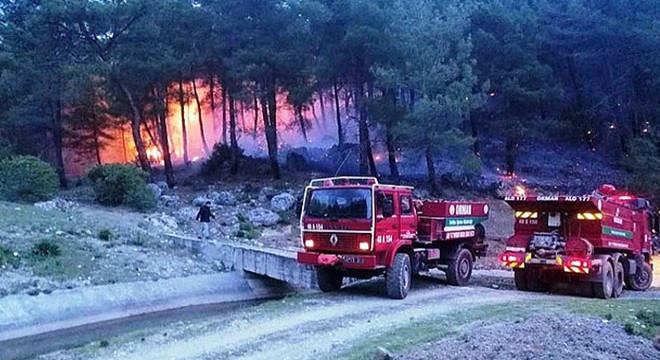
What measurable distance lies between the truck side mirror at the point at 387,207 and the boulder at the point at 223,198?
2068cm

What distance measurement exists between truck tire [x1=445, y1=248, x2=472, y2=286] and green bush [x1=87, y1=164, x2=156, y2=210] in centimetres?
1836

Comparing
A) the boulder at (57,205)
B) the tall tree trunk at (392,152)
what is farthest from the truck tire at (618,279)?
the boulder at (57,205)

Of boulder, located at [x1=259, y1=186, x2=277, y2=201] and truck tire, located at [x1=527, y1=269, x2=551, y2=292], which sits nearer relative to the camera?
truck tire, located at [x1=527, y1=269, x2=551, y2=292]

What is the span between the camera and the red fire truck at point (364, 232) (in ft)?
47.4

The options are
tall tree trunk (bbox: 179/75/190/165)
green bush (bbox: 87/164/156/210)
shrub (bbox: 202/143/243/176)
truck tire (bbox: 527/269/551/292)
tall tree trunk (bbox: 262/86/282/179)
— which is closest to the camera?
truck tire (bbox: 527/269/551/292)

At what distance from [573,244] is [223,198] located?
74.0 ft

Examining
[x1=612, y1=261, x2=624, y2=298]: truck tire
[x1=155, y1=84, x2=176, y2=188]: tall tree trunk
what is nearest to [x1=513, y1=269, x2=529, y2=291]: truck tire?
[x1=612, y1=261, x2=624, y2=298]: truck tire

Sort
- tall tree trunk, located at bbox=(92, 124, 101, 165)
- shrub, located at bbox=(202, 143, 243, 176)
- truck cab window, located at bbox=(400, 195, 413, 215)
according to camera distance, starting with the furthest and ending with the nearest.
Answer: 1. tall tree trunk, located at bbox=(92, 124, 101, 165)
2. shrub, located at bbox=(202, 143, 243, 176)
3. truck cab window, located at bbox=(400, 195, 413, 215)

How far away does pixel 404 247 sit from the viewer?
1572 cm

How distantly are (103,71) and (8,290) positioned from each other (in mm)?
21098

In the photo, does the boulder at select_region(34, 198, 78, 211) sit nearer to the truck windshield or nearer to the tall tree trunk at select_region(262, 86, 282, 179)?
the tall tree trunk at select_region(262, 86, 282, 179)

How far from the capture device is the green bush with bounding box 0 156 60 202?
3020 cm

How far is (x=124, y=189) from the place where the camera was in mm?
31188

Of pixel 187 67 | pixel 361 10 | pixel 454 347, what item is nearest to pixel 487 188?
pixel 361 10
